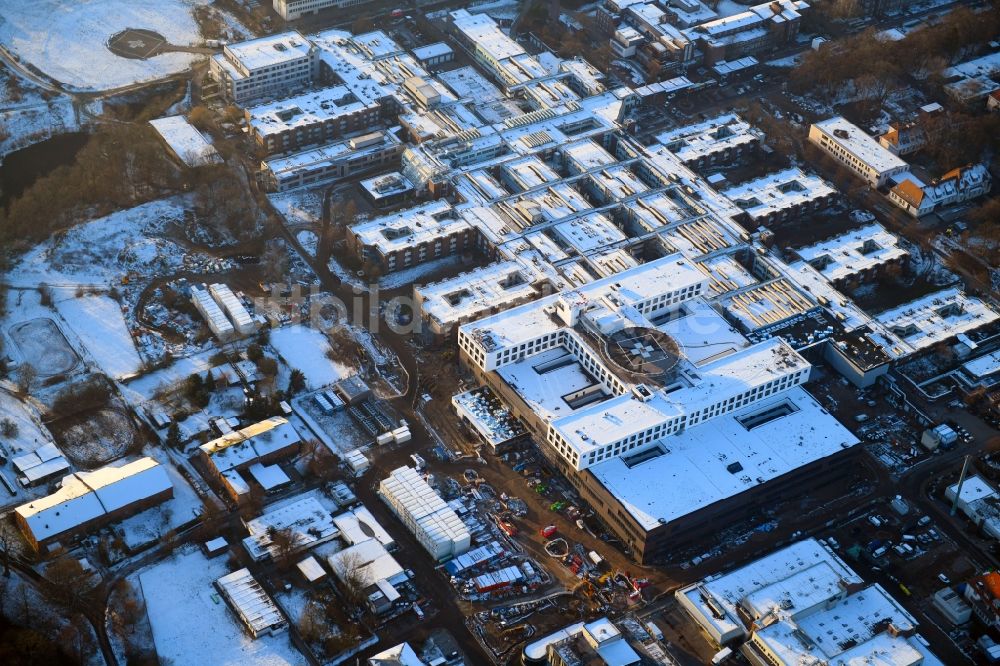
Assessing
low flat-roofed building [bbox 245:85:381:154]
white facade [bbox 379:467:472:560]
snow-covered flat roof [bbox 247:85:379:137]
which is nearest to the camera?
white facade [bbox 379:467:472:560]

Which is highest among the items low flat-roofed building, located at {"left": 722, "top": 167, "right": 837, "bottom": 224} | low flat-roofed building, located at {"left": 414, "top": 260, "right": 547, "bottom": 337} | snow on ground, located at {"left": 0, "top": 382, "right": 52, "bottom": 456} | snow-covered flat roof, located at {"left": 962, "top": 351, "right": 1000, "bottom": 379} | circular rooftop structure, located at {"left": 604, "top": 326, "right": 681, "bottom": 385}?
circular rooftop structure, located at {"left": 604, "top": 326, "right": 681, "bottom": 385}

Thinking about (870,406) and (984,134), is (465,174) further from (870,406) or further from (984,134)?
(984,134)

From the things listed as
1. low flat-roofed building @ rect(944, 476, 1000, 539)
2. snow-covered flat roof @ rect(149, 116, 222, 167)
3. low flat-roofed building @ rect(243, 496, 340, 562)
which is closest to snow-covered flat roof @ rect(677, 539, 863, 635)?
low flat-roofed building @ rect(944, 476, 1000, 539)

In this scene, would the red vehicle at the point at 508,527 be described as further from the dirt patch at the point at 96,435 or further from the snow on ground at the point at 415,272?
the snow on ground at the point at 415,272

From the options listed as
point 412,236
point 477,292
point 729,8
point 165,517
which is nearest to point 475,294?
point 477,292

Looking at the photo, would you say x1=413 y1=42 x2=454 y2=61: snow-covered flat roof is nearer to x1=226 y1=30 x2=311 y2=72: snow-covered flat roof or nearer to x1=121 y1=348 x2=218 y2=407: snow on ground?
x1=226 y1=30 x2=311 y2=72: snow-covered flat roof

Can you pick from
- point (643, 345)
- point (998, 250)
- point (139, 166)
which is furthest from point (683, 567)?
point (139, 166)

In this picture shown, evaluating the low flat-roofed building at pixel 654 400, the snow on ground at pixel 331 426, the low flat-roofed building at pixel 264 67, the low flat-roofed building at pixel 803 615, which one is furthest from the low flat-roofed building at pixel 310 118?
the low flat-roofed building at pixel 803 615
